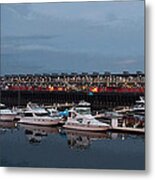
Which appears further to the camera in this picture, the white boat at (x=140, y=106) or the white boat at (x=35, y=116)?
the white boat at (x=35, y=116)

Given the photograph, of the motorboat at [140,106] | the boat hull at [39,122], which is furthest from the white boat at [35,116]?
the motorboat at [140,106]

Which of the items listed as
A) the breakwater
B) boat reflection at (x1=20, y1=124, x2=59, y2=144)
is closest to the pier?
the breakwater

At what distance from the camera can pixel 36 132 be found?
99.8 inches

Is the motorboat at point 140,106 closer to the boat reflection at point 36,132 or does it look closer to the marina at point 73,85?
the marina at point 73,85

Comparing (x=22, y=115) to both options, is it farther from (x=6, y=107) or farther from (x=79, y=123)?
(x=79, y=123)

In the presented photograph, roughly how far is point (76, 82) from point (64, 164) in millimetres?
406

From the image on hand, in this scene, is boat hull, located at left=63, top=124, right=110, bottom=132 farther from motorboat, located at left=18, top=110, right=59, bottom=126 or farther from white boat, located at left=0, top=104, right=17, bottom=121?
white boat, located at left=0, top=104, right=17, bottom=121

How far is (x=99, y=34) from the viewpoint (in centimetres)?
248

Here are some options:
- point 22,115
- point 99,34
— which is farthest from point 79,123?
point 99,34

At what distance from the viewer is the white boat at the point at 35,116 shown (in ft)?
8.32

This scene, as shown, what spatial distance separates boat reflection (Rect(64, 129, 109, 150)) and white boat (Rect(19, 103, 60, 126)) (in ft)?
0.38

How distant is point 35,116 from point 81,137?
26 centimetres

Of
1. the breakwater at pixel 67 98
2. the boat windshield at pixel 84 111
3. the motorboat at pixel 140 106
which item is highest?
the breakwater at pixel 67 98

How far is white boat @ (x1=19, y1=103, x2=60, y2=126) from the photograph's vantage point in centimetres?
254
